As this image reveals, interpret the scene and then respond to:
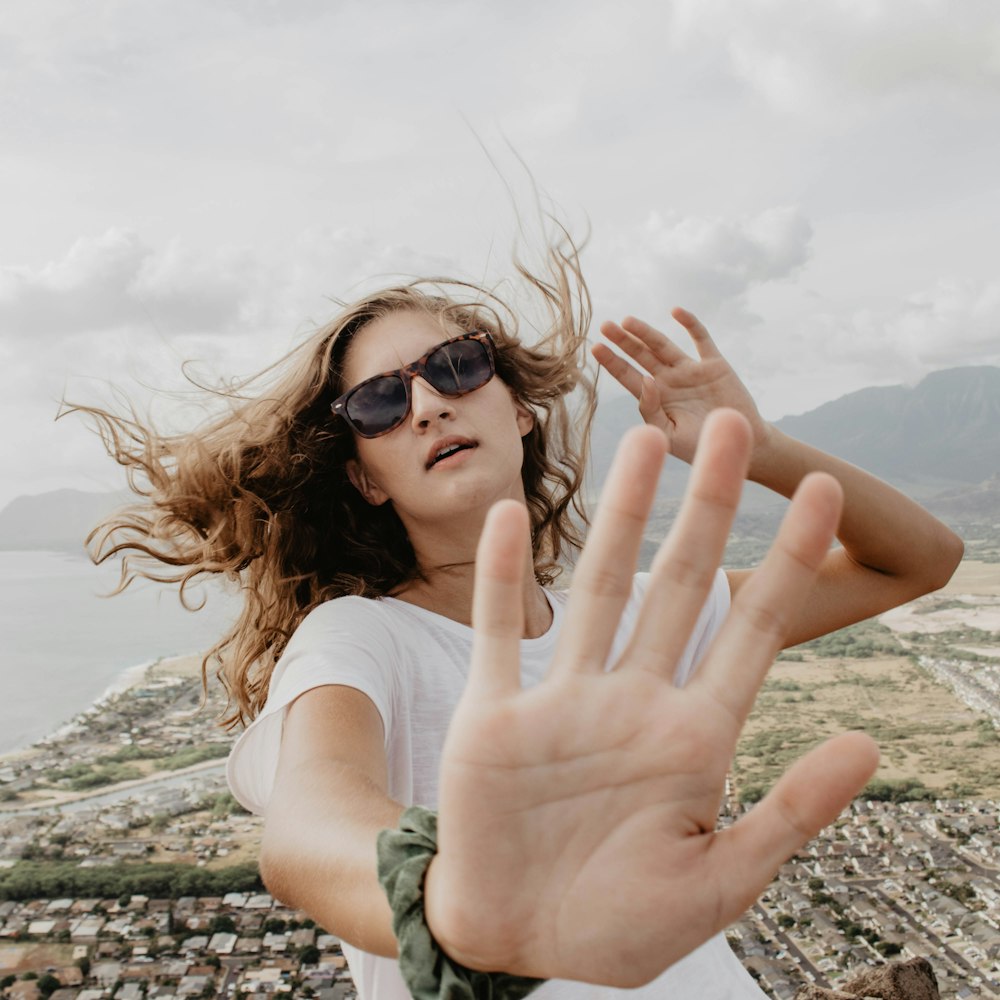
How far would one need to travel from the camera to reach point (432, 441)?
1.87m

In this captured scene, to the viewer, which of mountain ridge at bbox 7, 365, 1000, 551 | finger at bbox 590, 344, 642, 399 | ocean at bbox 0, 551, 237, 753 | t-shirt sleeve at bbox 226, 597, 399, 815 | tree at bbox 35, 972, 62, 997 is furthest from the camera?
mountain ridge at bbox 7, 365, 1000, 551

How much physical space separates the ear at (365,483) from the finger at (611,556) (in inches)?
51.5

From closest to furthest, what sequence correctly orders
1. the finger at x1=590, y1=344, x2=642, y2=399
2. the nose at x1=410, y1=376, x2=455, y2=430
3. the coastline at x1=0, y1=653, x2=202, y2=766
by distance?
the nose at x1=410, y1=376, x2=455, y2=430, the finger at x1=590, y1=344, x2=642, y2=399, the coastline at x1=0, y1=653, x2=202, y2=766

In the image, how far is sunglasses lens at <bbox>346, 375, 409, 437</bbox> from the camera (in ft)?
6.23

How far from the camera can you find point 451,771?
779mm

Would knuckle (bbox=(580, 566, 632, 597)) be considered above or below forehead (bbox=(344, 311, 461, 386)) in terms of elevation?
below

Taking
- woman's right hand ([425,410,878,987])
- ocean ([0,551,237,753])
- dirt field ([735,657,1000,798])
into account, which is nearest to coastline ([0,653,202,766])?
ocean ([0,551,237,753])

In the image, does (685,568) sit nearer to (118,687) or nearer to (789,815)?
(789,815)

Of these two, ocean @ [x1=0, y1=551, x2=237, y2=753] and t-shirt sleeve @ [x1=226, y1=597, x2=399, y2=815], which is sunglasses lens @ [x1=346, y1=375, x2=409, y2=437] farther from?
ocean @ [x1=0, y1=551, x2=237, y2=753]

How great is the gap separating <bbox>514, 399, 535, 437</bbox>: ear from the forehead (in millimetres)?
310

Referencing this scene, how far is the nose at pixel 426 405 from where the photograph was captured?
1851mm

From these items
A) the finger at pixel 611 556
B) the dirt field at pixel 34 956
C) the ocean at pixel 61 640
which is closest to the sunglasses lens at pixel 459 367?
the finger at pixel 611 556

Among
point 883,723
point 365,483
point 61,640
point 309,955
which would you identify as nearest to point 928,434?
point 883,723

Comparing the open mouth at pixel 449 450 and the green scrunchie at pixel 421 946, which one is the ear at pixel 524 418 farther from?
the green scrunchie at pixel 421 946
